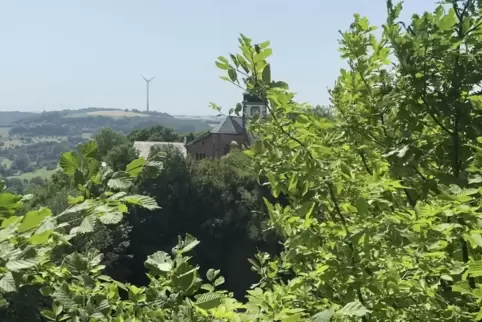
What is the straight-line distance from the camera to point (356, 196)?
320cm

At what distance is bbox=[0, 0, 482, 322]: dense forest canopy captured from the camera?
2.38 meters

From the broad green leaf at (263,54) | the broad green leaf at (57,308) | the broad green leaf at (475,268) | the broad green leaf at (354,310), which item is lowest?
the broad green leaf at (57,308)

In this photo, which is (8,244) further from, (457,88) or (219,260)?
(219,260)

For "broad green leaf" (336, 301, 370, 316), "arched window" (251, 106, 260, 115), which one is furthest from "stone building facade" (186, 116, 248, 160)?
"broad green leaf" (336, 301, 370, 316)

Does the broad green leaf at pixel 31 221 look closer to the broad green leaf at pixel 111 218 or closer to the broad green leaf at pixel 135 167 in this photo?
the broad green leaf at pixel 111 218

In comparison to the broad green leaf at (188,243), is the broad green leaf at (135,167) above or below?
above

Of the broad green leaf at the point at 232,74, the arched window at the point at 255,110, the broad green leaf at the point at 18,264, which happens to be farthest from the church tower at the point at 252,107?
the broad green leaf at the point at 18,264

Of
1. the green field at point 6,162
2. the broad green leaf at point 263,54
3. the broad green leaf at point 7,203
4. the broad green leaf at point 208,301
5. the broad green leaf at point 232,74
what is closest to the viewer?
the broad green leaf at point 7,203

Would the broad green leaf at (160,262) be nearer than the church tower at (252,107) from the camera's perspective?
Yes

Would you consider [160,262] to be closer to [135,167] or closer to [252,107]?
[135,167]

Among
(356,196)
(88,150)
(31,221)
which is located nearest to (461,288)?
(356,196)

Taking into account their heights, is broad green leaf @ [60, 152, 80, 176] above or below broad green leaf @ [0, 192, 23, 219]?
above

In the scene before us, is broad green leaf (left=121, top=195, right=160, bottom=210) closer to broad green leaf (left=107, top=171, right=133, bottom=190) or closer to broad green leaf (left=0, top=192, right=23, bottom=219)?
broad green leaf (left=107, top=171, right=133, bottom=190)

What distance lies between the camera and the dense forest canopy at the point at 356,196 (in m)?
2.38
